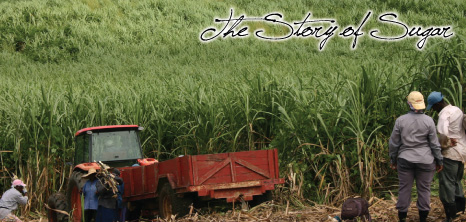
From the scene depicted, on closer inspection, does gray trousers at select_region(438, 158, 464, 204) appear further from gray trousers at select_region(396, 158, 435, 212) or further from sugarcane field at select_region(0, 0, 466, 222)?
gray trousers at select_region(396, 158, 435, 212)

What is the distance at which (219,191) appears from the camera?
7098 millimetres

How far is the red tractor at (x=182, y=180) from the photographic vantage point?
23.1ft

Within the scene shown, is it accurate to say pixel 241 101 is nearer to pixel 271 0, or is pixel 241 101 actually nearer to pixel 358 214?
pixel 358 214

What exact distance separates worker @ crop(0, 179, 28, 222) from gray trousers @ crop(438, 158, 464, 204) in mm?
5697

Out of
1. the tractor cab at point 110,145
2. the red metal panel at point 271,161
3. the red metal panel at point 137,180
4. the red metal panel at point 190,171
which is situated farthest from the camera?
the tractor cab at point 110,145

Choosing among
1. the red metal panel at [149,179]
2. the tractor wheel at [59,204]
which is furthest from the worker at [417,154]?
the tractor wheel at [59,204]

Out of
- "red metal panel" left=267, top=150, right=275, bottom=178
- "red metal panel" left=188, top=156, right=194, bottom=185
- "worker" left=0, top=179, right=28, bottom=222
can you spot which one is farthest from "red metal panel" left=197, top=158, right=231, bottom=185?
"worker" left=0, top=179, right=28, bottom=222

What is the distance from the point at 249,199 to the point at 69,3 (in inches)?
1014

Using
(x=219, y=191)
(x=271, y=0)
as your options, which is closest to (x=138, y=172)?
(x=219, y=191)

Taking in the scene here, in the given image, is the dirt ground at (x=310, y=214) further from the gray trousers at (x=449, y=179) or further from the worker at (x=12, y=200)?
the worker at (x=12, y=200)

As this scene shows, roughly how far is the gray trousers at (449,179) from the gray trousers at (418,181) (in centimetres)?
18

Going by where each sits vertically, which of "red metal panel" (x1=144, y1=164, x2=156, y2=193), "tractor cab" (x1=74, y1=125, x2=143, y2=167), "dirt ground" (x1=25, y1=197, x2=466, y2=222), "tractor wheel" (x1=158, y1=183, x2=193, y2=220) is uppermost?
"tractor cab" (x1=74, y1=125, x2=143, y2=167)

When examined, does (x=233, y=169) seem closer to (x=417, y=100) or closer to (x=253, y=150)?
(x=253, y=150)

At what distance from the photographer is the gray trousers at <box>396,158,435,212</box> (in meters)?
5.99
